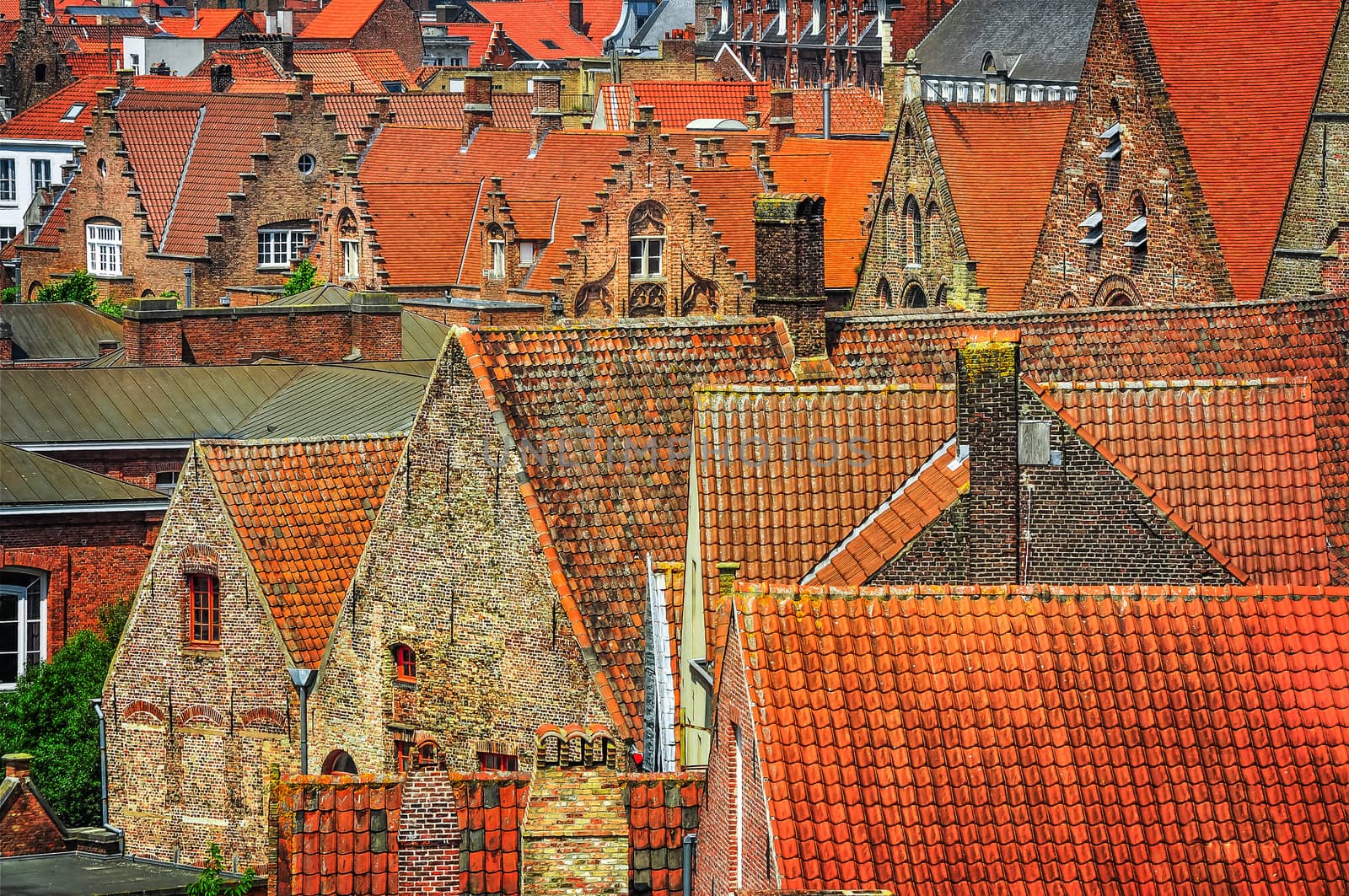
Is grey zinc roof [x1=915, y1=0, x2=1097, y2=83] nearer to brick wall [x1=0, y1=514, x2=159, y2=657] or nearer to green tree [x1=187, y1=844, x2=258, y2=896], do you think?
brick wall [x1=0, y1=514, x2=159, y2=657]

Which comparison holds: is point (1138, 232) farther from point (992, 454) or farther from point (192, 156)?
point (192, 156)

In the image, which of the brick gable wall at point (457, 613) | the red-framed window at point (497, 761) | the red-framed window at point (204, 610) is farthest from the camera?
the red-framed window at point (204, 610)

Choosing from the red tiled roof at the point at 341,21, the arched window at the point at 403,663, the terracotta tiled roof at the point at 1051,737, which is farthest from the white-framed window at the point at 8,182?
the terracotta tiled roof at the point at 1051,737

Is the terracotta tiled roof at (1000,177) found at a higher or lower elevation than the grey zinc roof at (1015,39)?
lower

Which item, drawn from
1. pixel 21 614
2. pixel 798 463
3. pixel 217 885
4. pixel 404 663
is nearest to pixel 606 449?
pixel 404 663

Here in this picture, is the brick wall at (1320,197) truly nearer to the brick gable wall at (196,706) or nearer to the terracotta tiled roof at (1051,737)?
the brick gable wall at (196,706)

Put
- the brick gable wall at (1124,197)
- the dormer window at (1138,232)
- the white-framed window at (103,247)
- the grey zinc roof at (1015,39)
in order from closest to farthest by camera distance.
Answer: the brick gable wall at (1124,197), the dormer window at (1138,232), the white-framed window at (103,247), the grey zinc roof at (1015,39)

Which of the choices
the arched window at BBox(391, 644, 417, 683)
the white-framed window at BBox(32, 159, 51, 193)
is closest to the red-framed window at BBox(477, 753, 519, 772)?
the arched window at BBox(391, 644, 417, 683)

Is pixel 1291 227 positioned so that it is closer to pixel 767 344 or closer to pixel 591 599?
pixel 767 344

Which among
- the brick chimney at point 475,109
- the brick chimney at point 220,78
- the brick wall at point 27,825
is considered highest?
the brick chimney at point 220,78
